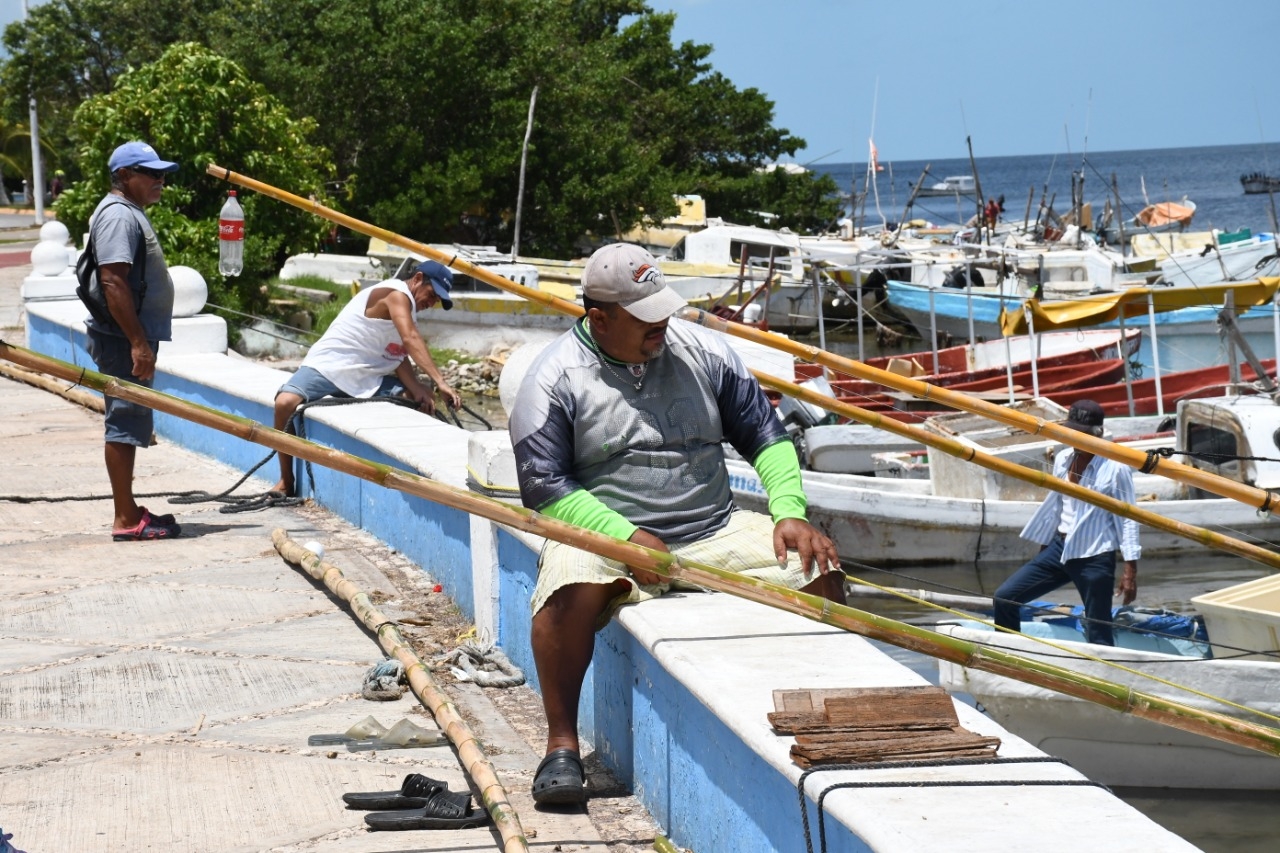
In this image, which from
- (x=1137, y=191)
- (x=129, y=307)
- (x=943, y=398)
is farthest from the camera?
(x=1137, y=191)

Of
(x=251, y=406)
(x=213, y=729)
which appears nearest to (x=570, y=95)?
(x=251, y=406)

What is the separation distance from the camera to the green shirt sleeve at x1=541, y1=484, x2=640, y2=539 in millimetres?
4270

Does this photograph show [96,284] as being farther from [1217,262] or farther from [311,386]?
[1217,262]

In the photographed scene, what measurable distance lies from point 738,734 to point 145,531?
4962mm

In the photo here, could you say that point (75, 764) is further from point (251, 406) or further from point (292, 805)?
point (251, 406)

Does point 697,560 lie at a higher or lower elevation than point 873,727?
higher

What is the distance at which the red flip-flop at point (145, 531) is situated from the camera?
24.4ft

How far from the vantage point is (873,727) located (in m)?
3.17

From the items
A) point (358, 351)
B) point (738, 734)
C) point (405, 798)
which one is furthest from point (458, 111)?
point (738, 734)

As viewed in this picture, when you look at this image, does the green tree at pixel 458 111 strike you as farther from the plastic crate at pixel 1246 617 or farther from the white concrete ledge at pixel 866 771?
the white concrete ledge at pixel 866 771

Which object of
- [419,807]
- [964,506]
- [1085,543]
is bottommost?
[964,506]

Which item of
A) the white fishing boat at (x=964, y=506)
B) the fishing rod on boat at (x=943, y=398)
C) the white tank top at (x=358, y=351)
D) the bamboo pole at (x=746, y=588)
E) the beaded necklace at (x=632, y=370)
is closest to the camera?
the bamboo pole at (x=746, y=588)

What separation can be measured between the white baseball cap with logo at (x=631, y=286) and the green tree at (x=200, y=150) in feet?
47.9

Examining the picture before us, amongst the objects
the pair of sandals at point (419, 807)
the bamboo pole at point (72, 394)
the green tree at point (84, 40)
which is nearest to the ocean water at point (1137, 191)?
the green tree at point (84, 40)
